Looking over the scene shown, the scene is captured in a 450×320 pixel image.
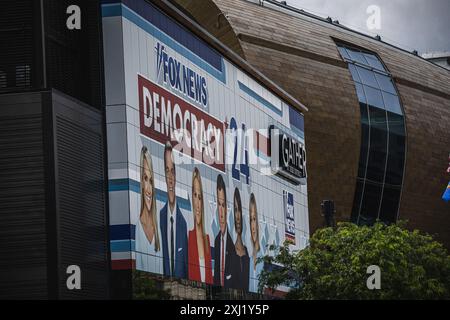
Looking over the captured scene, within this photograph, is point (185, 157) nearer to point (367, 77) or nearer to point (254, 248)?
point (254, 248)

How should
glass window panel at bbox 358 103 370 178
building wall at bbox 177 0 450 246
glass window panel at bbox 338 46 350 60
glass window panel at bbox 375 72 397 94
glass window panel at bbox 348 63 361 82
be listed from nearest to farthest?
building wall at bbox 177 0 450 246 < glass window panel at bbox 358 103 370 178 < glass window panel at bbox 348 63 361 82 < glass window panel at bbox 338 46 350 60 < glass window panel at bbox 375 72 397 94

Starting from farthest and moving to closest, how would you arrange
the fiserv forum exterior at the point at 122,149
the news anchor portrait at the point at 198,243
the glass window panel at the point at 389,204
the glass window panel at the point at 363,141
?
the glass window panel at the point at 389,204 < the glass window panel at the point at 363,141 < the news anchor portrait at the point at 198,243 < the fiserv forum exterior at the point at 122,149

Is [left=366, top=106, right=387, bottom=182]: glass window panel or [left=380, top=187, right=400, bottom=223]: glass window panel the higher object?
[left=366, top=106, right=387, bottom=182]: glass window panel

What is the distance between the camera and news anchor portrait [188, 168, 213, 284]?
33750 millimetres

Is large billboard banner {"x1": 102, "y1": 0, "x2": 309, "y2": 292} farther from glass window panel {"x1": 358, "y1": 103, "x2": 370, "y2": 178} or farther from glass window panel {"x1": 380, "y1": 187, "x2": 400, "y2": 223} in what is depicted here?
glass window panel {"x1": 380, "y1": 187, "x2": 400, "y2": 223}

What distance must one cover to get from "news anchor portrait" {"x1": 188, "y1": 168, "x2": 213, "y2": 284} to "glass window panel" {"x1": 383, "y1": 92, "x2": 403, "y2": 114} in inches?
1436

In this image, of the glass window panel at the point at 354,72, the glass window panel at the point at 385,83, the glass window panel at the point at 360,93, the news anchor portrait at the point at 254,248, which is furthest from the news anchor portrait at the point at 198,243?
the glass window panel at the point at 385,83

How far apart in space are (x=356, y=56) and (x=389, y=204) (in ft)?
30.8

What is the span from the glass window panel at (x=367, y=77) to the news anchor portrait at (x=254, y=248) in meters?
28.7

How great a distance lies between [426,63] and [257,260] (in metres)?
43.1

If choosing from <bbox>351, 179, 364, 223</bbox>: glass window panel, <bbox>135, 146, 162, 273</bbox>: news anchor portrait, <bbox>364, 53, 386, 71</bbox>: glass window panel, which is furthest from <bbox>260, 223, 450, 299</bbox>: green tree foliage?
<bbox>364, 53, 386, 71</bbox>: glass window panel

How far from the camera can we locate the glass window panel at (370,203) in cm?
6706

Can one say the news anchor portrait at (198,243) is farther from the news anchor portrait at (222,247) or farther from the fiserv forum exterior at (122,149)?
the news anchor portrait at (222,247)
